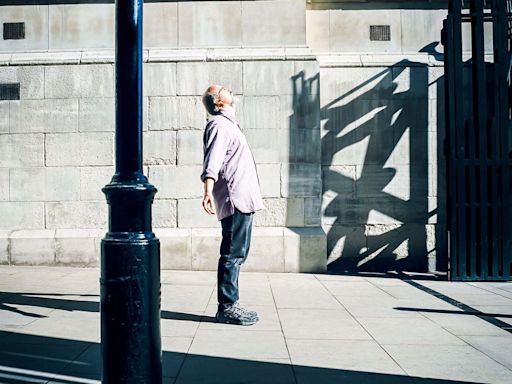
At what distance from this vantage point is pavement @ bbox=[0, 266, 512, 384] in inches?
127

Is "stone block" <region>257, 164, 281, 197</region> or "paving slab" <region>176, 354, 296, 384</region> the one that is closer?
"paving slab" <region>176, 354, 296, 384</region>

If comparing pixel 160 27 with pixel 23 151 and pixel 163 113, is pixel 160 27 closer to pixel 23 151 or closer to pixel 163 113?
pixel 163 113

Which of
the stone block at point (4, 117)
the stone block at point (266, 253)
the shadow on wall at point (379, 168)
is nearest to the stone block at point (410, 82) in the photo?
the shadow on wall at point (379, 168)

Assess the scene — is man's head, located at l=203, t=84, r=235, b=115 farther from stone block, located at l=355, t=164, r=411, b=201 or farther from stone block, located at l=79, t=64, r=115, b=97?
stone block, located at l=355, t=164, r=411, b=201

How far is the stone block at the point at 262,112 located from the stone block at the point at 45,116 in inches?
105

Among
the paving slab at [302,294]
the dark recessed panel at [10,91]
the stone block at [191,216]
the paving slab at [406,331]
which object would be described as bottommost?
the paving slab at [302,294]

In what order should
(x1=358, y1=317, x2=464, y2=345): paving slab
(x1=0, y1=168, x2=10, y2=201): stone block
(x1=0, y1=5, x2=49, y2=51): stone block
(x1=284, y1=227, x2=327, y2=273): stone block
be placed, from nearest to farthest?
1. (x1=358, y1=317, x2=464, y2=345): paving slab
2. (x1=284, y1=227, x2=327, y2=273): stone block
3. (x1=0, y1=168, x2=10, y2=201): stone block
4. (x1=0, y1=5, x2=49, y2=51): stone block

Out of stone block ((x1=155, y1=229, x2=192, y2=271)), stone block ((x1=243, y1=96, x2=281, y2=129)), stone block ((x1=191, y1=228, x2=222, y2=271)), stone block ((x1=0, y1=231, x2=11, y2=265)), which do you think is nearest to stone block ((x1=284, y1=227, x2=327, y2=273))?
stone block ((x1=191, y1=228, x2=222, y2=271))

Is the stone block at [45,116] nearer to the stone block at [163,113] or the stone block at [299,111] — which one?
the stone block at [163,113]

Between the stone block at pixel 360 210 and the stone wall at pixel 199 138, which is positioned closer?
the stone wall at pixel 199 138

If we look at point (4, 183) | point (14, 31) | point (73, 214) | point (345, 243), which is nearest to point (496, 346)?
point (345, 243)

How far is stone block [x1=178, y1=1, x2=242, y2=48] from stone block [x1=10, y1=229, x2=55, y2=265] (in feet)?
12.0

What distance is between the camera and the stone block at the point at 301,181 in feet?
25.1

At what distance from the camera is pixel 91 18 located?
7910 millimetres
